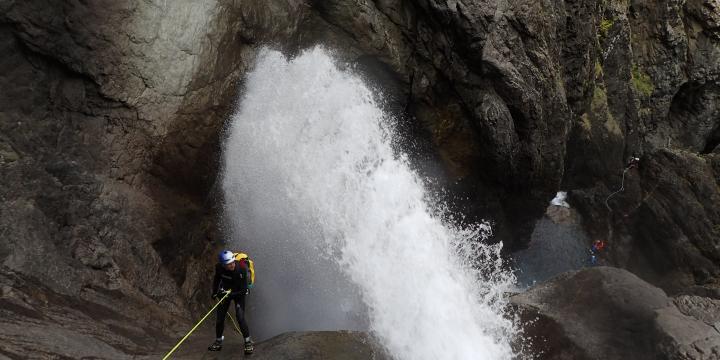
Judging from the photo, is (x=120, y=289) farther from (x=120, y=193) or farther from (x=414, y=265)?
(x=414, y=265)

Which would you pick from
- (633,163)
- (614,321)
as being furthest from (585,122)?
(614,321)

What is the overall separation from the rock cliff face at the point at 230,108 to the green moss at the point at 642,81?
78 mm

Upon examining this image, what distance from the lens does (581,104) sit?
20641mm

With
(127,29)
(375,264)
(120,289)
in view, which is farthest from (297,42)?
(120,289)

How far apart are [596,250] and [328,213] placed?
15320 millimetres

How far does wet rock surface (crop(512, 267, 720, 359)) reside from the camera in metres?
9.94

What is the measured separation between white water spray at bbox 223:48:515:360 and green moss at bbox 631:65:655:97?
16.7 m

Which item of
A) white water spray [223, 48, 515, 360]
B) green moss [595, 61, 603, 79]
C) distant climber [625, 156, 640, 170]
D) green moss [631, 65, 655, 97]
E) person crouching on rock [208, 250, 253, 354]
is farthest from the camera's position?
green moss [631, 65, 655, 97]

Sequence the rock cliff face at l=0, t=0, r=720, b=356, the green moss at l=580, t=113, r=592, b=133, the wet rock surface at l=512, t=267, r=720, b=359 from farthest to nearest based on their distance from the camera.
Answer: the green moss at l=580, t=113, r=592, b=133 → the wet rock surface at l=512, t=267, r=720, b=359 → the rock cliff face at l=0, t=0, r=720, b=356

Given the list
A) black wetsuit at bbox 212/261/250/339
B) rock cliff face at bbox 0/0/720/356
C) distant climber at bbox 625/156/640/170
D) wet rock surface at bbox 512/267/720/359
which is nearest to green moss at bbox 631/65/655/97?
rock cliff face at bbox 0/0/720/356

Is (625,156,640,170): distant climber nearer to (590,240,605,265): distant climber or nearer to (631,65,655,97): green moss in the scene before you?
(590,240,605,265): distant climber

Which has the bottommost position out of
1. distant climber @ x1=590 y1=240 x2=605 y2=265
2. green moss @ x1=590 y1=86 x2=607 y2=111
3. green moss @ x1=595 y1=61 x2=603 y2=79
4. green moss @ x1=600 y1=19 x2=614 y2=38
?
distant climber @ x1=590 y1=240 x2=605 y2=265

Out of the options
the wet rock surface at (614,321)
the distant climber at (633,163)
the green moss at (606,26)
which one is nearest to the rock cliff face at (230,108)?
the green moss at (606,26)

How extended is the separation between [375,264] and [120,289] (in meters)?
5.50
